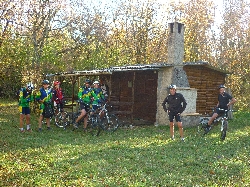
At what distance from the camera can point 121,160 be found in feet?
26.7

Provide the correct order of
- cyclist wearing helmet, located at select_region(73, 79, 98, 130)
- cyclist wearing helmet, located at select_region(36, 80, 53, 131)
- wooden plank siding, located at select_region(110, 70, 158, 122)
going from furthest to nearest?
wooden plank siding, located at select_region(110, 70, 158, 122) → cyclist wearing helmet, located at select_region(73, 79, 98, 130) → cyclist wearing helmet, located at select_region(36, 80, 53, 131)

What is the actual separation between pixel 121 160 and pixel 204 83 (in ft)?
36.4

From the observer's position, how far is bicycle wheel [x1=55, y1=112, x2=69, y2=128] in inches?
564

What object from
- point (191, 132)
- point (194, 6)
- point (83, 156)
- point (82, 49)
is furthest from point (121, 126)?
point (194, 6)

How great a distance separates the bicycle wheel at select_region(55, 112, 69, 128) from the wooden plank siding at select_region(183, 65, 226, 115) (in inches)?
258

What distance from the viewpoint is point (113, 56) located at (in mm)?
31328

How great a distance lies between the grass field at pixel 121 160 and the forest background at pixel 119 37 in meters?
12.8

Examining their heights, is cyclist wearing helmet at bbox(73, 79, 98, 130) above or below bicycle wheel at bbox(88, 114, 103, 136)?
above

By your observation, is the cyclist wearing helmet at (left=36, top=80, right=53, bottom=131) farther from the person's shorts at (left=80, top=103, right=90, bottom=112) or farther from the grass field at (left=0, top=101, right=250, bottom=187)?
the person's shorts at (left=80, top=103, right=90, bottom=112)

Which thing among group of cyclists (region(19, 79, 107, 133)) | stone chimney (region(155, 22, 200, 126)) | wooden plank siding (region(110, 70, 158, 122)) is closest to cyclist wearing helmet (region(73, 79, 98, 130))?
group of cyclists (region(19, 79, 107, 133))

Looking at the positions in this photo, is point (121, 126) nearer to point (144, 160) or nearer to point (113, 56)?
point (144, 160)

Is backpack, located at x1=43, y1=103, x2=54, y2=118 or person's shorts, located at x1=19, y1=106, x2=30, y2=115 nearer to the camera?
person's shorts, located at x1=19, y1=106, x2=30, y2=115

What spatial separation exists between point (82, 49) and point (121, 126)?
1644 centimetres

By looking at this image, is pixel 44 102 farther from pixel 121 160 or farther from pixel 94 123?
pixel 121 160
